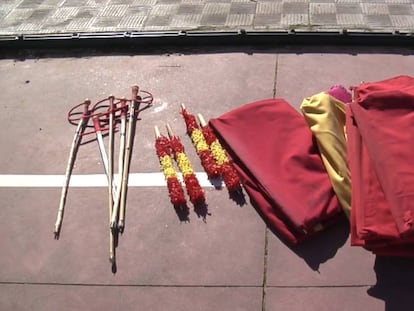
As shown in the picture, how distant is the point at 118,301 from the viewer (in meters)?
3.92

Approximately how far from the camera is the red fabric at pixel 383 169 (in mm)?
3596

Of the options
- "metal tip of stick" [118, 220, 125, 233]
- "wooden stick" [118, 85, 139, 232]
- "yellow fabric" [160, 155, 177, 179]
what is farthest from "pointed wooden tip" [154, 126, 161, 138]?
"metal tip of stick" [118, 220, 125, 233]

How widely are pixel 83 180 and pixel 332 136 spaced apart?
2.01 metres

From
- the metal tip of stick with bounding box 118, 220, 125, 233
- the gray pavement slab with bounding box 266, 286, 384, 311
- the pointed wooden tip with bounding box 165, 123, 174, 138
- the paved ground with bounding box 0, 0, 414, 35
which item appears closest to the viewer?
the gray pavement slab with bounding box 266, 286, 384, 311

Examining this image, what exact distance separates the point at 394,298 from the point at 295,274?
2.09 ft

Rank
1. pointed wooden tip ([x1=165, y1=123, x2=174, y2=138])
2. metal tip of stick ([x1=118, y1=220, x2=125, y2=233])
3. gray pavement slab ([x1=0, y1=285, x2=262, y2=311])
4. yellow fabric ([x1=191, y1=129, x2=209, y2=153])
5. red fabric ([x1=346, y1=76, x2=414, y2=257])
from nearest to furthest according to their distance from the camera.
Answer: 1. red fabric ([x1=346, y1=76, x2=414, y2=257])
2. gray pavement slab ([x1=0, y1=285, x2=262, y2=311])
3. metal tip of stick ([x1=118, y1=220, x2=125, y2=233])
4. yellow fabric ([x1=191, y1=129, x2=209, y2=153])
5. pointed wooden tip ([x1=165, y1=123, x2=174, y2=138])

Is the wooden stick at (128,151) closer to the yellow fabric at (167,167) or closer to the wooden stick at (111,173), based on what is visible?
the wooden stick at (111,173)

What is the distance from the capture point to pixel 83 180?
4.79 metres

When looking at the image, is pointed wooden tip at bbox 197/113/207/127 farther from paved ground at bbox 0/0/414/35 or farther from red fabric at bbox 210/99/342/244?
paved ground at bbox 0/0/414/35

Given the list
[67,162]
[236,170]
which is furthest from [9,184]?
[236,170]

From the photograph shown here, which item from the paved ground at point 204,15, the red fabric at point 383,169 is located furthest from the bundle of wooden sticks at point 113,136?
the red fabric at point 383,169

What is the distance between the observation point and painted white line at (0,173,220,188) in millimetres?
4691

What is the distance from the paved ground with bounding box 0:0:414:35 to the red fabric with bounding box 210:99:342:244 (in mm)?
1746

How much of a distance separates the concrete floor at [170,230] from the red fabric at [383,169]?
0.36m
